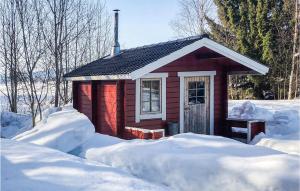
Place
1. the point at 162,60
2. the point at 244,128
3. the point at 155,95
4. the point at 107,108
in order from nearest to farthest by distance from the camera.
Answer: the point at 162,60 < the point at 155,95 < the point at 107,108 < the point at 244,128

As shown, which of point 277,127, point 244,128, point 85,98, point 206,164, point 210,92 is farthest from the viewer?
point 277,127

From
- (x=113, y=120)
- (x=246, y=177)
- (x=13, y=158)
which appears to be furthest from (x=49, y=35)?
(x=246, y=177)

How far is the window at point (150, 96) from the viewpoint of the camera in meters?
10.0

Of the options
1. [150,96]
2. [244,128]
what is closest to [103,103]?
[150,96]

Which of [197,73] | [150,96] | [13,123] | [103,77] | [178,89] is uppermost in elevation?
[197,73]

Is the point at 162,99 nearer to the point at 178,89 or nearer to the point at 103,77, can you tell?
the point at 178,89

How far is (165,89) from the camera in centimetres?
1025

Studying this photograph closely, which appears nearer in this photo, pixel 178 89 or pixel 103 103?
pixel 178 89

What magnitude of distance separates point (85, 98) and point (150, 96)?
8.59ft

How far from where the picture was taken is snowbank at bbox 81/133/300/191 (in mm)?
4555

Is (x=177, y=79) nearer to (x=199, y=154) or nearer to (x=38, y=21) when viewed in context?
(x=199, y=154)

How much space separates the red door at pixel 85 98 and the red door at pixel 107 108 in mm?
360

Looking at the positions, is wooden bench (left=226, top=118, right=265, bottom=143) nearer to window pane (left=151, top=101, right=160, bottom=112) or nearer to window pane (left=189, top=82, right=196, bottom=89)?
window pane (left=189, top=82, right=196, bottom=89)

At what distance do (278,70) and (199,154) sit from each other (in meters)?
20.5
